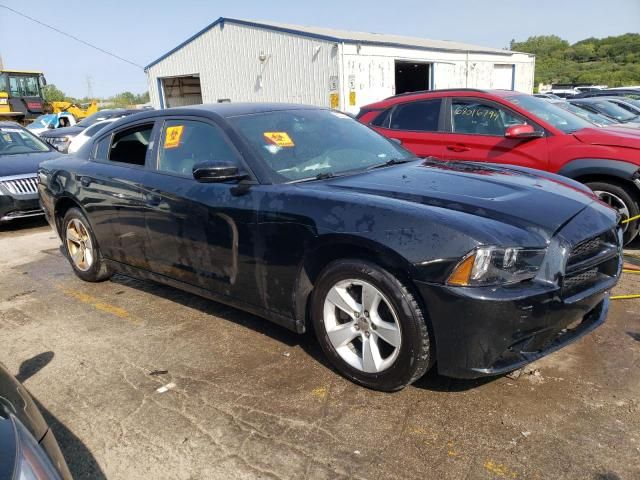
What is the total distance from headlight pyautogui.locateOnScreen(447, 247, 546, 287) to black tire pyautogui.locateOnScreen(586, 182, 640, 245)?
3.24 meters

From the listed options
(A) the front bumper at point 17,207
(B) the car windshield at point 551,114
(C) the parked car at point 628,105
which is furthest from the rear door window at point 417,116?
(C) the parked car at point 628,105

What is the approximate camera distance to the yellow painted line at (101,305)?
426cm

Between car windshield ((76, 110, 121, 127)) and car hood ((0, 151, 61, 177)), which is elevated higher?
car windshield ((76, 110, 121, 127))

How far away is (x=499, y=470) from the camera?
2.30m

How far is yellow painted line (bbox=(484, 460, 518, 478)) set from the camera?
2271 millimetres

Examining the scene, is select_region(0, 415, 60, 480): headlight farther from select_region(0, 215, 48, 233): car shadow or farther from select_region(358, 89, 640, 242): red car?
select_region(0, 215, 48, 233): car shadow

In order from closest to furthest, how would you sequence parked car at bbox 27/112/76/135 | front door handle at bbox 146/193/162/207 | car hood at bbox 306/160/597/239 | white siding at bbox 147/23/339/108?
car hood at bbox 306/160/597/239
front door handle at bbox 146/193/162/207
parked car at bbox 27/112/76/135
white siding at bbox 147/23/339/108

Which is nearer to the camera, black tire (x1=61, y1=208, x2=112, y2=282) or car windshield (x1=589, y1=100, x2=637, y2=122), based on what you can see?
black tire (x1=61, y1=208, x2=112, y2=282)

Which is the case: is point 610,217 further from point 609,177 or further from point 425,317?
point 609,177

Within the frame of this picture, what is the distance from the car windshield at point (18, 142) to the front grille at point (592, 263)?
8644 mm

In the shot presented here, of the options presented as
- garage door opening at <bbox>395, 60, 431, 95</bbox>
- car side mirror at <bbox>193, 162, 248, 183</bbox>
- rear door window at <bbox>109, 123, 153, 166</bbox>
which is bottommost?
car side mirror at <bbox>193, 162, 248, 183</bbox>

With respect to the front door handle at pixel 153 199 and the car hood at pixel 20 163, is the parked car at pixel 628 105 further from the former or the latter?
the car hood at pixel 20 163

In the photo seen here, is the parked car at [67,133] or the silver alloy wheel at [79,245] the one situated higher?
the parked car at [67,133]

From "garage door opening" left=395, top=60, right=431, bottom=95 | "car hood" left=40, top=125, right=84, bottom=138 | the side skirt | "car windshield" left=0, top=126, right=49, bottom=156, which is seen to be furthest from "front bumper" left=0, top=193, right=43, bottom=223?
"garage door opening" left=395, top=60, right=431, bottom=95
